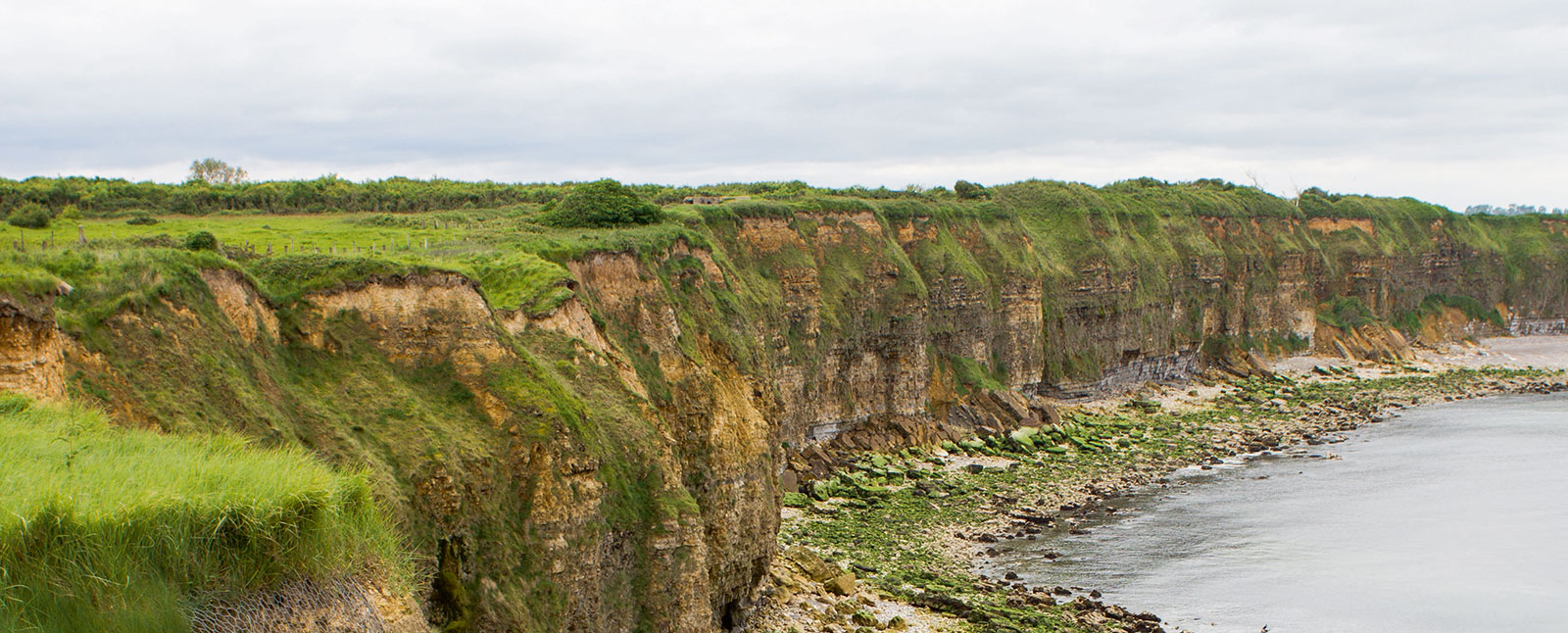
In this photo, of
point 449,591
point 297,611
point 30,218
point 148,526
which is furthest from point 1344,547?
point 30,218

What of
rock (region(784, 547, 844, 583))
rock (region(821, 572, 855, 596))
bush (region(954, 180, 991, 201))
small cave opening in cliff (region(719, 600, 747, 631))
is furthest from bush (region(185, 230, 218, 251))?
bush (region(954, 180, 991, 201))

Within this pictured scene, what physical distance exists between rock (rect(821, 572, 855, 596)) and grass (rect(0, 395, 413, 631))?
89.1ft

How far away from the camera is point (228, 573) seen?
14.9 meters

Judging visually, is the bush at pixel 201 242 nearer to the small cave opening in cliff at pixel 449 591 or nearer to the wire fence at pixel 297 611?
the small cave opening in cliff at pixel 449 591

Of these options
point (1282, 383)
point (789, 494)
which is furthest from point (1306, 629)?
point (1282, 383)

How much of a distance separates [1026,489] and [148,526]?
5317 centimetres

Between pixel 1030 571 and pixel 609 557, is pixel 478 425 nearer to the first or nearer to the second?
pixel 609 557

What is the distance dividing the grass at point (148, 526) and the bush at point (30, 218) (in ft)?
105

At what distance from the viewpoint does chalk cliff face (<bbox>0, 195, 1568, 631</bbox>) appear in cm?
2348

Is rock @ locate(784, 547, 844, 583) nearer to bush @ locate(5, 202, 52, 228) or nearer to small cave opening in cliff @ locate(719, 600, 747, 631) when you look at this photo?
small cave opening in cliff @ locate(719, 600, 747, 631)

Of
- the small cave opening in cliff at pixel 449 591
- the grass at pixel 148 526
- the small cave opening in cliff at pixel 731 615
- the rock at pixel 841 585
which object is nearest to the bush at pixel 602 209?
the rock at pixel 841 585

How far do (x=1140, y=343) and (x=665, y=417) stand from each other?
2561 inches

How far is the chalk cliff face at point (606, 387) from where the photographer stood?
23484 millimetres

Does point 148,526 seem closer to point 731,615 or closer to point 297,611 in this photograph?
point 297,611
